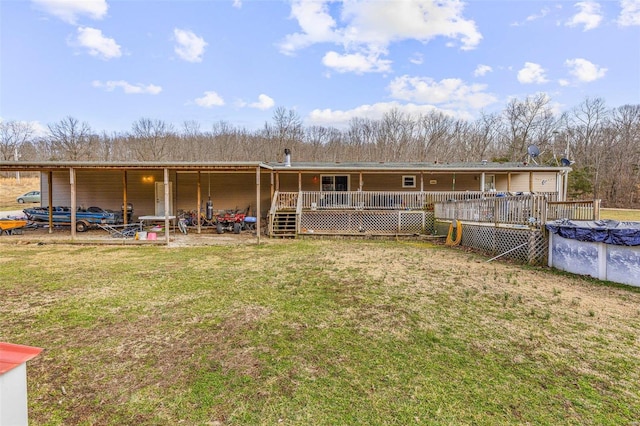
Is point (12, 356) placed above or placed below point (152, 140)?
below

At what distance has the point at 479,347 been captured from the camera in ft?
10.5

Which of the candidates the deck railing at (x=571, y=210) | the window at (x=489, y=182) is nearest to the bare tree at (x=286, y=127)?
the window at (x=489, y=182)

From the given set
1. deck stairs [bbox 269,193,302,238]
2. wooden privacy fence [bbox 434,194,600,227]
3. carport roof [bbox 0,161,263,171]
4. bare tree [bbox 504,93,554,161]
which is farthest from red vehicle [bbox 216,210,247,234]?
bare tree [bbox 504,93,554,161]

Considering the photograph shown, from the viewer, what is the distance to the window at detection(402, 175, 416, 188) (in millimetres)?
15840

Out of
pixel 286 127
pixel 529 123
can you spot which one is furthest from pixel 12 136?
pixel 529 123

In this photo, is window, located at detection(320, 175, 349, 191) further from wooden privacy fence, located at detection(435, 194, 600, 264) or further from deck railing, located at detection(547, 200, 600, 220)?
deck railing, located at detection(547, 200, 600, 220)

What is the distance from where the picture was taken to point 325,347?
3.20 meters

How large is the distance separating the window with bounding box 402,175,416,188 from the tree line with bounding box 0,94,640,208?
63.3 ft

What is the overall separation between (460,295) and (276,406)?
359 cm

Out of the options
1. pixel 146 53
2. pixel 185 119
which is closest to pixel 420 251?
pixel 146 53

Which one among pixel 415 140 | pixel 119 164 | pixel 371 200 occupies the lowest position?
pixel 371 200

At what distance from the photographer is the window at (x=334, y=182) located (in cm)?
1584

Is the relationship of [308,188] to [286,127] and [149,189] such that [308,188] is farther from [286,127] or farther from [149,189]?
[286,127]

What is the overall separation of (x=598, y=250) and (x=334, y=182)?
1122 centimetres
